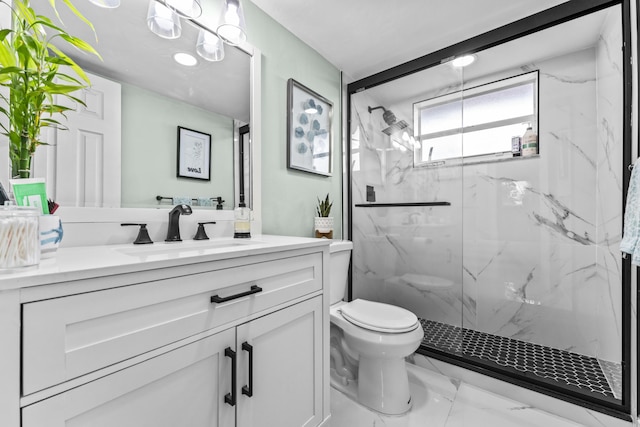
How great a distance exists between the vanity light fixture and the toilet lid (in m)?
1.50

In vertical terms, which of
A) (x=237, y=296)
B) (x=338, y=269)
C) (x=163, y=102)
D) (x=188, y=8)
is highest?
(x=188, y=8)

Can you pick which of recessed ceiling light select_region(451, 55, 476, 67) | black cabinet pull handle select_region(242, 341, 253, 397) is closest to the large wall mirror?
black cabinet pull handle select_region(242, 341, 253, 397)

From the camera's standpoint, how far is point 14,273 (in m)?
0.50

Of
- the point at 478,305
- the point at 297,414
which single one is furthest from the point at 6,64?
the point at 478,305

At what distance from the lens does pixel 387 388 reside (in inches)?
57.6

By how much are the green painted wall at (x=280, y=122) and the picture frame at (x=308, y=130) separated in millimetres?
42

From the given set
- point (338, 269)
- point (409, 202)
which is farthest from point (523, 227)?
point (338, 269)

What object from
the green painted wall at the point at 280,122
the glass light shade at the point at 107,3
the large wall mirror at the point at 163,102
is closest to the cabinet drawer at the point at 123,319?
the large wall mirror at the point at 163,102

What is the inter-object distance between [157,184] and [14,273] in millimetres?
699

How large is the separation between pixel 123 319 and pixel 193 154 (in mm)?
826

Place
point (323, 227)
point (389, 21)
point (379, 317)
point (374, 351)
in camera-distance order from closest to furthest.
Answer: point (374, 351)
point (379, 317)
point (389, 21)
point (323, 227)

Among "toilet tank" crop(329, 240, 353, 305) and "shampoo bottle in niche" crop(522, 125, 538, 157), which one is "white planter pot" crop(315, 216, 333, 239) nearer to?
"toilet tank" crop(329, 240, 353, 305)

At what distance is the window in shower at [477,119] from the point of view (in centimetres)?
217

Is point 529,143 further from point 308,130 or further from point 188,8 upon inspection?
point 188,8
